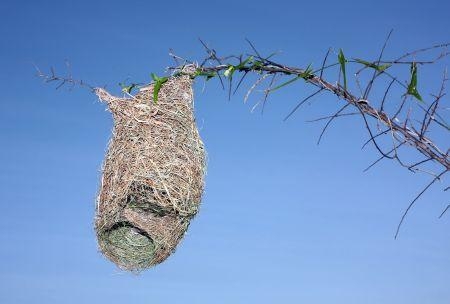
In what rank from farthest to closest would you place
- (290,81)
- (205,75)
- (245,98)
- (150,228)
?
(150,228) < (205,75) < (245,98) < (290,81)

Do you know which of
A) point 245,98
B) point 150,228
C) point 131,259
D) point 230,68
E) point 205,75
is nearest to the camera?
point 245,98

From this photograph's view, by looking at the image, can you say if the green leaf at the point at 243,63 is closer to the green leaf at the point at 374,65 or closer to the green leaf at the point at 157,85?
the green leaf at the point at 374,65

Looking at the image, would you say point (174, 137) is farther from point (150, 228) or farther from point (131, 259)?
point (131, 259)

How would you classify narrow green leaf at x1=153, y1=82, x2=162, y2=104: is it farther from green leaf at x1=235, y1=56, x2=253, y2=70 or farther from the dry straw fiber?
green leaf at x1=235, y1=56, x2=253, y2=70

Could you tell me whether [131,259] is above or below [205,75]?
below

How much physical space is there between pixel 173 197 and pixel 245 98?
129cm

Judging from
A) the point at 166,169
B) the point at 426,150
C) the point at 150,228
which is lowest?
the point at 426,150

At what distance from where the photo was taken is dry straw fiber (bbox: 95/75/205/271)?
2490 millimetres

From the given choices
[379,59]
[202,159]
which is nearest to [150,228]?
[202,159]

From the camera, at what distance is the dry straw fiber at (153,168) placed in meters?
2.49

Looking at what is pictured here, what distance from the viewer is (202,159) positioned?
2.67m

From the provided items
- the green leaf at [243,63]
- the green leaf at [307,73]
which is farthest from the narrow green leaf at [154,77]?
the green leaf at [307,73]

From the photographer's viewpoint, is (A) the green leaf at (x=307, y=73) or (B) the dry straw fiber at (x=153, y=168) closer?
(A) the green leaf at (x=307, y=73)

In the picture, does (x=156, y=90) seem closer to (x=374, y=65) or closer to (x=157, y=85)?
(x=157, y=85)
